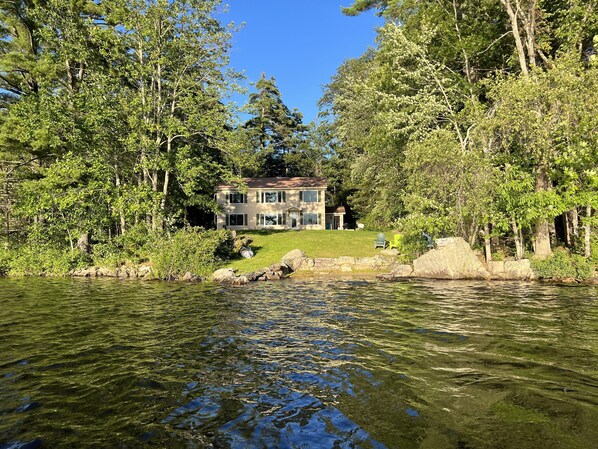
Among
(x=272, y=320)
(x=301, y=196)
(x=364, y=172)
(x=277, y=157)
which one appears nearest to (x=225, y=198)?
(x=301, y=196)

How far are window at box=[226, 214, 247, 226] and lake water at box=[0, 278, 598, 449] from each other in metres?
37.8

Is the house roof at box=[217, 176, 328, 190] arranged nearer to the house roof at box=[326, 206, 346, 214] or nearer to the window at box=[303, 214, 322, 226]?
the window at box=[303, 214, 322, 226]

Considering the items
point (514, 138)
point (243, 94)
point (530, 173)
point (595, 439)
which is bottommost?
point (595, 439)

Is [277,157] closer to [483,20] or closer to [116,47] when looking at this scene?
[116,47]

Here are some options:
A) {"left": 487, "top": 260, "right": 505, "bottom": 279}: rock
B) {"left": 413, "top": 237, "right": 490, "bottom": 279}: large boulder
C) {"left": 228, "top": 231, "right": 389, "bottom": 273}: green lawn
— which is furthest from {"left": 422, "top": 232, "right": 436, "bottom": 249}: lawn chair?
{"left": 228, "top": 231, "right": 389, "bottom": 273}: green lawn

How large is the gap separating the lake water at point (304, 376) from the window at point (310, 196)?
3767 centimetres

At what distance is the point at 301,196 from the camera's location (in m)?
50.0

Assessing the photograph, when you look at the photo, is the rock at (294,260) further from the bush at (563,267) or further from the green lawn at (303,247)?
the bush at (563,267)

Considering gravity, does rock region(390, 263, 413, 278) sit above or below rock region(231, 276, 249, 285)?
above

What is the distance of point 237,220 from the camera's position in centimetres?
5019

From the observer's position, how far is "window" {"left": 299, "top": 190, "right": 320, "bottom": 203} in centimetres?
4969

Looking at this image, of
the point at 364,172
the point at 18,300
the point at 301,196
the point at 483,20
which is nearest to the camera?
the point at 18,300

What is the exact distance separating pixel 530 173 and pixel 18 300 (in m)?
23.9

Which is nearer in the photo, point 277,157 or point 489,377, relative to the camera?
point 489,377
